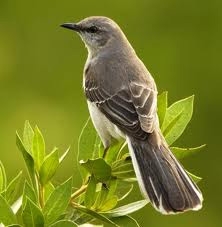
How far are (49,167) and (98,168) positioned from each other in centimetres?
24

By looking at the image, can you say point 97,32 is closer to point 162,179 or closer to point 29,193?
point 162,179

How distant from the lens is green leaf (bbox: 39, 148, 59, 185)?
390 cm

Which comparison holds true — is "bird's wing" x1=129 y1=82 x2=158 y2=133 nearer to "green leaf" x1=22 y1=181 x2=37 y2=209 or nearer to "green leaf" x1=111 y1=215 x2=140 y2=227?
"green leaf" x1=111 y1=215 x2=140 y2=227

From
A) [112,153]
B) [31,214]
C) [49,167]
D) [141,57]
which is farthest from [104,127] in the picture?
[141,57]

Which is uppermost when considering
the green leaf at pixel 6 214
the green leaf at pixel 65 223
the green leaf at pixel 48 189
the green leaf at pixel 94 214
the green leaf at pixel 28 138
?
the green leaf at pixel 28 138

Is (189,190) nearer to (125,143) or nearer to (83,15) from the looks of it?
(125,143)

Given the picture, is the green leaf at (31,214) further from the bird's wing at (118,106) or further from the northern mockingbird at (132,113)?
the bird's wing at (118,106)

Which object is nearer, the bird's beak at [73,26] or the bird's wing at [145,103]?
the bird's wing at [145,103]

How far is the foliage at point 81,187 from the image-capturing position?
364cm

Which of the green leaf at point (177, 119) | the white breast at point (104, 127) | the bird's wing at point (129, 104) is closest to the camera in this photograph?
the green leaf at point (177, 119)

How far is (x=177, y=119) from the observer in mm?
4391

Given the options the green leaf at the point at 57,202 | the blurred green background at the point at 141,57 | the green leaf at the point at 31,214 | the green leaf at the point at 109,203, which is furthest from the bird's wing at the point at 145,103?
the blurred green background at the point at 141,57

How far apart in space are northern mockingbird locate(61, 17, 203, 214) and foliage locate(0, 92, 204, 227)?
124 mm

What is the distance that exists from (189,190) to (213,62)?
165 inches
